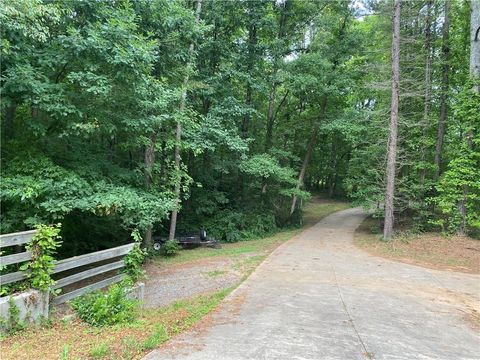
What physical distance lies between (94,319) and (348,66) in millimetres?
19694

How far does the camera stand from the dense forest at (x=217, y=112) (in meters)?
7.02

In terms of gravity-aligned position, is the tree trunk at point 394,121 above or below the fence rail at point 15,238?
above

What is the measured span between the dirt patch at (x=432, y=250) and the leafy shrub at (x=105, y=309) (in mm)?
8708

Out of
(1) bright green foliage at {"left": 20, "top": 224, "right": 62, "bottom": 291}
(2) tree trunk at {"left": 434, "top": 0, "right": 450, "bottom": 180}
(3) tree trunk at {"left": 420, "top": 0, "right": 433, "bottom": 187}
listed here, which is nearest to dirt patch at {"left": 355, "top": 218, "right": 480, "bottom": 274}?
(3) tree trunk at {"left": 420, "top": 0, "right": 433, "bottom": 187}

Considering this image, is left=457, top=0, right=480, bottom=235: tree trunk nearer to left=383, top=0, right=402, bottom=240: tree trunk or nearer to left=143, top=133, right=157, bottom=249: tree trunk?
left=383, top=0, right=402, bottom=240: tree trunk

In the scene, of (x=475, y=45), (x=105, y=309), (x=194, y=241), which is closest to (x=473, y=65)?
(x=475, y=45)

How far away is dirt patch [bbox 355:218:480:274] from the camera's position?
33.9 ft

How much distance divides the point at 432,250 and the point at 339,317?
8747mm

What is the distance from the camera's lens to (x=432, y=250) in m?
11.9

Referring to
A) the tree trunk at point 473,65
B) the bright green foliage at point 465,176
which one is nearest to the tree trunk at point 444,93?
the tree trunk at point 473,65

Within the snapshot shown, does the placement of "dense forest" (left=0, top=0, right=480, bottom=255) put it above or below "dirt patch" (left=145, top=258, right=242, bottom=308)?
above

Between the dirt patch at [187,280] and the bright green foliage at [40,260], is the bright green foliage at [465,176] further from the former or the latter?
the bright green foliage at [40,260]

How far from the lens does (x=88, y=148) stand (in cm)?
928

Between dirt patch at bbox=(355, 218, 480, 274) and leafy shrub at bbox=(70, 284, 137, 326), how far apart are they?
8.71m
